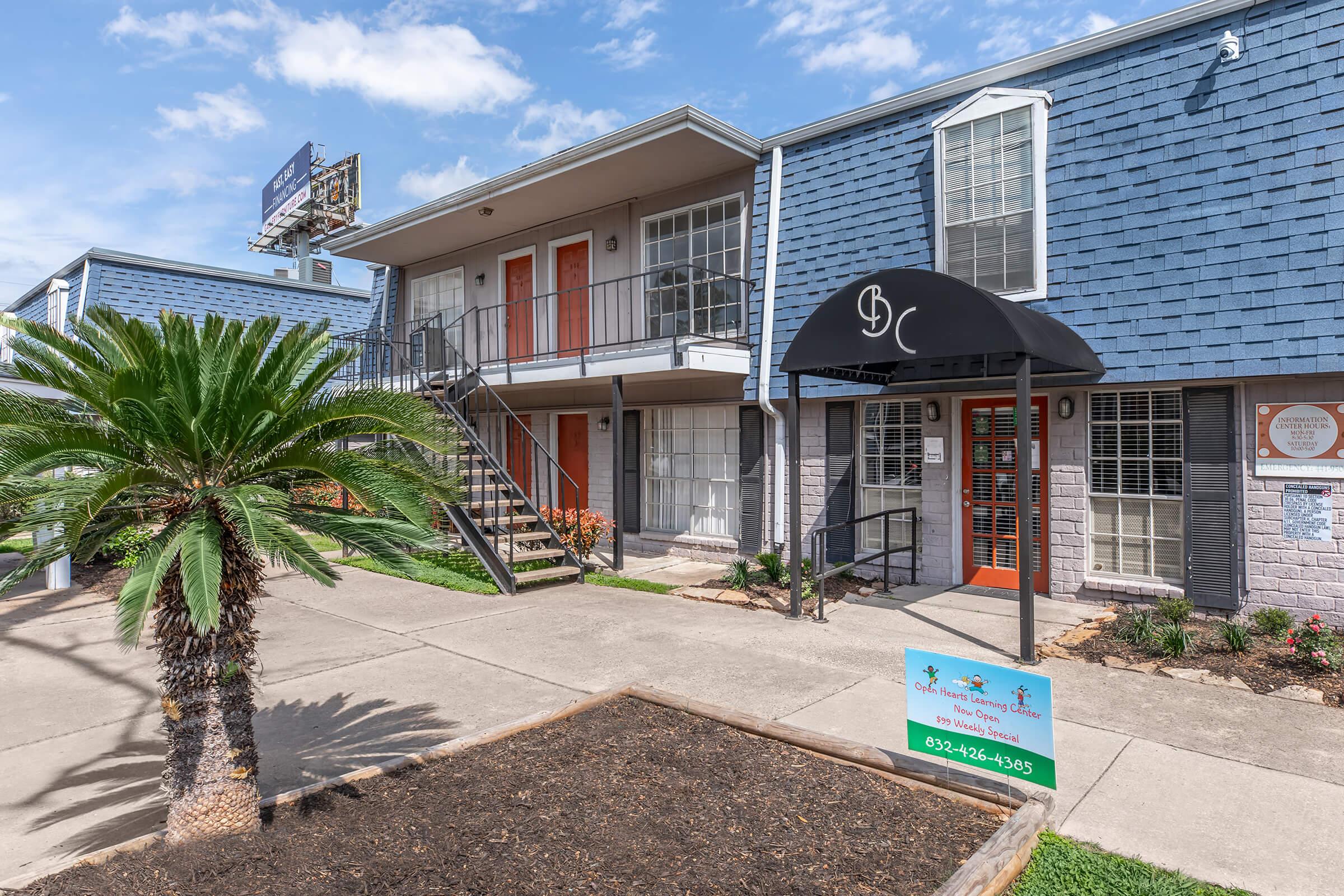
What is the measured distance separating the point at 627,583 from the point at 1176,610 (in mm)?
5443

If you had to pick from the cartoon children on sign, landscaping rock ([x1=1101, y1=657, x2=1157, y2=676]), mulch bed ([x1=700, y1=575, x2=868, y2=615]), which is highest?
the cartoon children on sign

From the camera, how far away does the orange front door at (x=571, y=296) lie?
12070 mm

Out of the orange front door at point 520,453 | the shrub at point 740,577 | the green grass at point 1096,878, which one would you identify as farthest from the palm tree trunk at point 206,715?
the orange front door at point 520,453

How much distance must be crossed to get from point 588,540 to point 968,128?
6451 mm

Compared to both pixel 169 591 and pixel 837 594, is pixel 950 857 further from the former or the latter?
pixel 837 594

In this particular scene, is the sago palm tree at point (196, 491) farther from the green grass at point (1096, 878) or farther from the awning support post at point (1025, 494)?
the awning support post at point (1025, 494)

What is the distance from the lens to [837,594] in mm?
8484

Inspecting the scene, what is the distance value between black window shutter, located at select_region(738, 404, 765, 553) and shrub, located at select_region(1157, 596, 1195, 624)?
4.42 meters

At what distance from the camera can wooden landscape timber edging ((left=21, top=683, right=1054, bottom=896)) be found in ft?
9.94

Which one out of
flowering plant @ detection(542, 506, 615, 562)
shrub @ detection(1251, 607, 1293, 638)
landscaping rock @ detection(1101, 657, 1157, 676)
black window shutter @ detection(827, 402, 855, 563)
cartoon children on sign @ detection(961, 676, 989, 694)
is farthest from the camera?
flowering plant @ detection(542, 506, 615, 562)

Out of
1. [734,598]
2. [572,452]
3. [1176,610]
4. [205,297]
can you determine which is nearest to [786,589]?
[734,598]

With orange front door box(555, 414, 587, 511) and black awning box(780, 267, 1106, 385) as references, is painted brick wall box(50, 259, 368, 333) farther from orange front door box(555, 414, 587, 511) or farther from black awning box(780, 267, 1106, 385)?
black awning box(780, 267, 1106, 385)

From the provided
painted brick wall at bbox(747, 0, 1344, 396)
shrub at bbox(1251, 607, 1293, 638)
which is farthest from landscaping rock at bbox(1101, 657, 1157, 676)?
painted brick wall at bbox(747, 0, 1344, 396)

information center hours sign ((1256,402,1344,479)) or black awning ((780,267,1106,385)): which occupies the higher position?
black awning ((780,267,1106,385))
